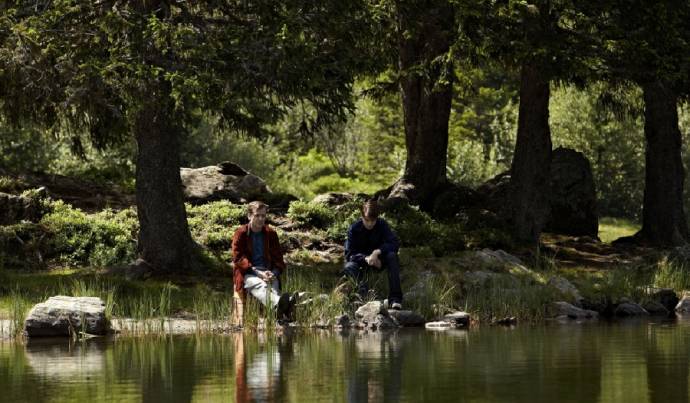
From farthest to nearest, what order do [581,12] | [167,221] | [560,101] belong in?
[560,101] < [581,12] < [167,221]

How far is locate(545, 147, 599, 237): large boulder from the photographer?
99.8 ft

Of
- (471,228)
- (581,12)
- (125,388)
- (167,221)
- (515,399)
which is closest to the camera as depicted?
(515,399)

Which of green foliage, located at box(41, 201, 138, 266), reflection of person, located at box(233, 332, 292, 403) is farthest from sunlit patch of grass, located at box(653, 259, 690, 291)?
green foliage, located at box(41, 201, 138, 266)

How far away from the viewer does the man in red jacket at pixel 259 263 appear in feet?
58.0

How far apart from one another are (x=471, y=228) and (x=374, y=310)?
9016mm

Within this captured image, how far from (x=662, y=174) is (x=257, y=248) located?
13.5 meters

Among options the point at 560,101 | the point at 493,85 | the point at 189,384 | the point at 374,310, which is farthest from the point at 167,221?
the point at 493,85

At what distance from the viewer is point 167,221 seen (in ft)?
72.1

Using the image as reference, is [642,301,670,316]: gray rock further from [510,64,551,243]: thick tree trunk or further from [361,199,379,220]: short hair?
[510,64,551,243]: thick tree trunk

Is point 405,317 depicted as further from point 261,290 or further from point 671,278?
point 671,278

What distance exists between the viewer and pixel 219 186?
2852 cm

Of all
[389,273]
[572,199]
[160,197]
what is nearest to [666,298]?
[389,273]

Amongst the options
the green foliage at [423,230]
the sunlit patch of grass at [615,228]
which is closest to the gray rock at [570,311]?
the green foliage at [423,230]

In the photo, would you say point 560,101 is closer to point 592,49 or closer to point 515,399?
point 592,49
